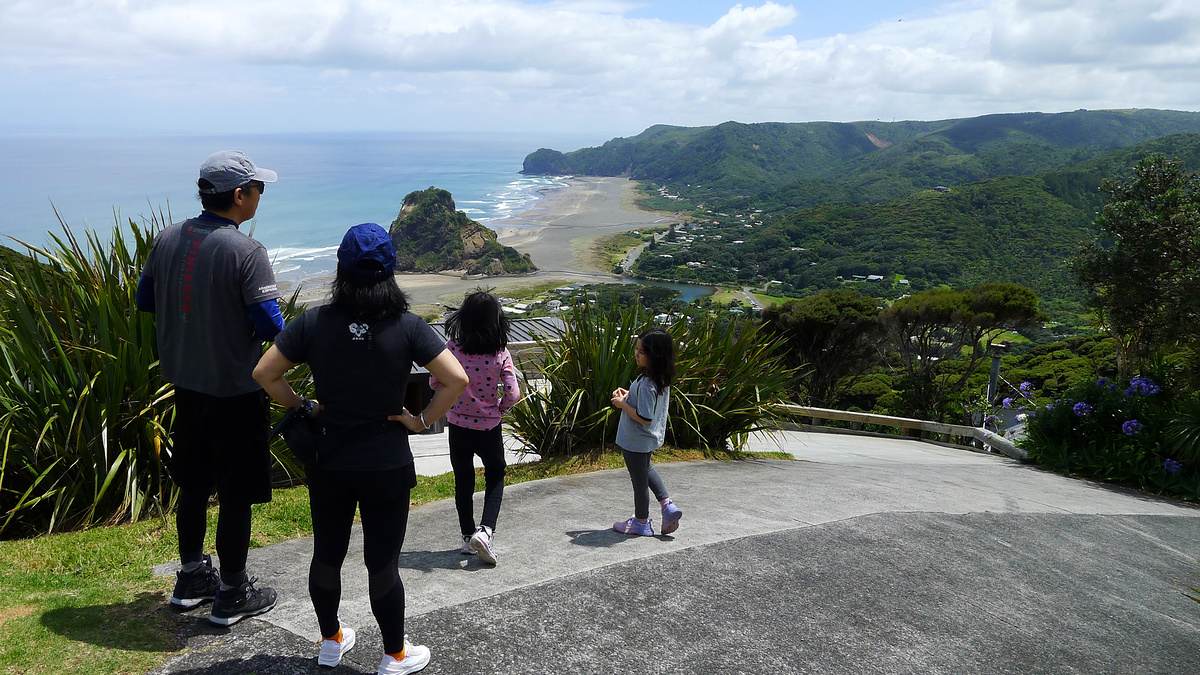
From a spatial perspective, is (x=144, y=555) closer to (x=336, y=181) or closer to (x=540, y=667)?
(x=540, y=667)

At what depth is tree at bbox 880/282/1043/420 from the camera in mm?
20906

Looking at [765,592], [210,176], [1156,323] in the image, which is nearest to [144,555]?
[210,176]

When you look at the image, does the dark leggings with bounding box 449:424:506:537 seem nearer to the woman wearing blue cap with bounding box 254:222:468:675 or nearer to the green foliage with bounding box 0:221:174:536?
the woman wearing blue cap with bounding box 254:222:468:675

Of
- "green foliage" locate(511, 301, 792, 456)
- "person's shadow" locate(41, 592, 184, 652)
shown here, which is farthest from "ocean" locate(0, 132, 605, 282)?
"person's shadow" locate(41, 592, 184, 652)

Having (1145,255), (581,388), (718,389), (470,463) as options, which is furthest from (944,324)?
(470,463)

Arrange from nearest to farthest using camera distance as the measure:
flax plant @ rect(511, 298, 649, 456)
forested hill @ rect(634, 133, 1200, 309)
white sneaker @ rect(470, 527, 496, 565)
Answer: white sneaker @ rect(470, 527, 496, 565)
flax plant @ rect(511, 298, 649, 456)
forested hill @ rect(634, 133, 1200, 309)

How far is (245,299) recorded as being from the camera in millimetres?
2869

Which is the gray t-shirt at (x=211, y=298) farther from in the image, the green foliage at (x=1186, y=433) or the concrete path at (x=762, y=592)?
the green foliage at (x=1186, y=433)

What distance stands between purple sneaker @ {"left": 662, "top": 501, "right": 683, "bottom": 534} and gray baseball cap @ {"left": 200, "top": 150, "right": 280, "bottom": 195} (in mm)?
2768

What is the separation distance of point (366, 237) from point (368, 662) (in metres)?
1.56

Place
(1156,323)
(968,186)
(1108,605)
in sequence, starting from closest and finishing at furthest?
(1108,605)
(1156,323)
(968,186)

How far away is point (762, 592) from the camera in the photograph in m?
3.71

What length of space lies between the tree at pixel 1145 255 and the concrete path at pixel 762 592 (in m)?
5.87

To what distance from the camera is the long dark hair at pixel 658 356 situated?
4.20 m
